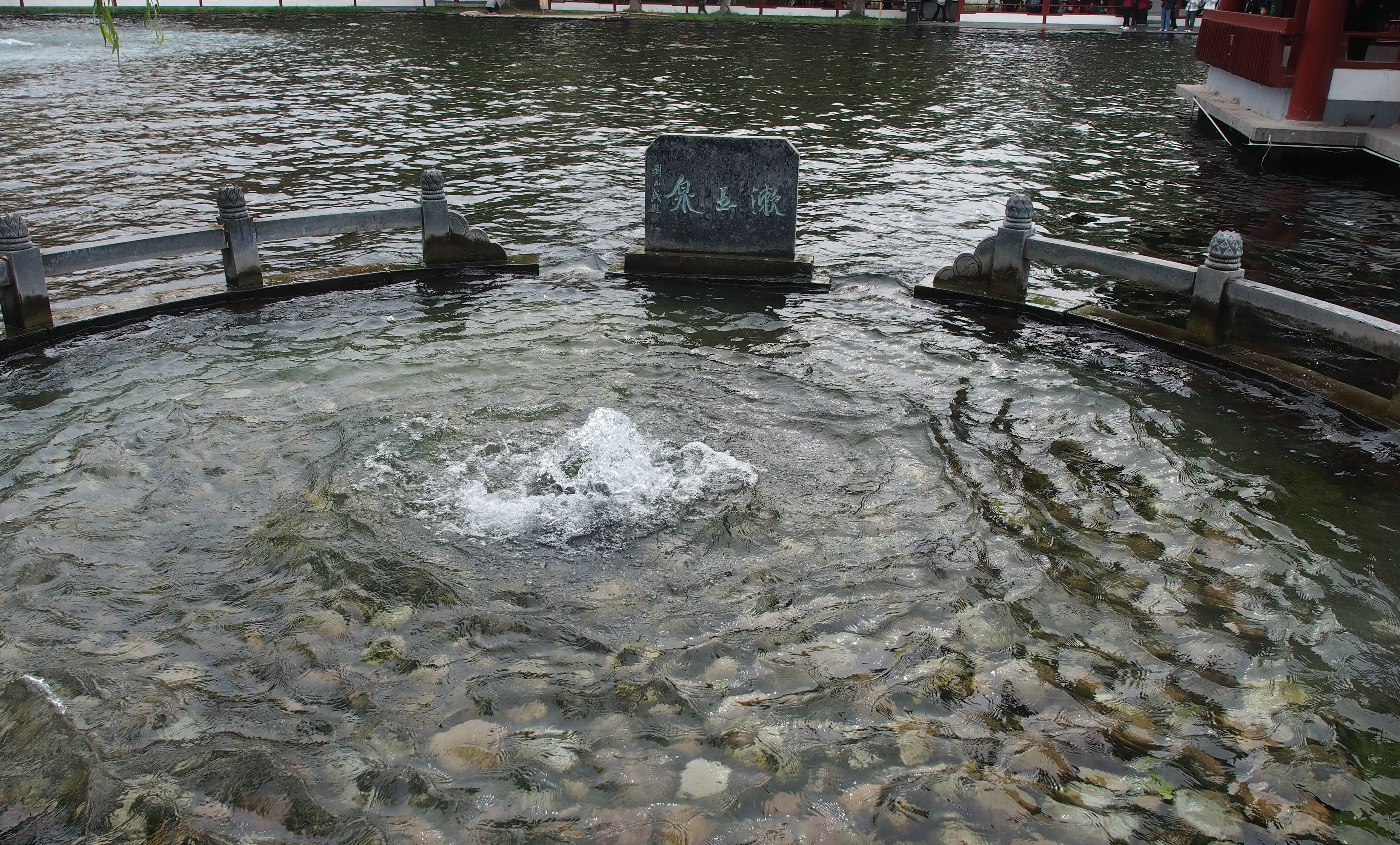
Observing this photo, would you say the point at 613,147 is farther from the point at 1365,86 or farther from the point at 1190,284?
the point at 1365,86

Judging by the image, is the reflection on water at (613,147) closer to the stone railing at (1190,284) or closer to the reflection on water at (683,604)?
the stone railing at (1190,284)

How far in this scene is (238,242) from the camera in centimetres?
1015

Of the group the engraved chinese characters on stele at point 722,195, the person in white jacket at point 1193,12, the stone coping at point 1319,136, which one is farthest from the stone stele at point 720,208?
the person in white jacket at point 1193,12

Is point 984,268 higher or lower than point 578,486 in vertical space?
higher

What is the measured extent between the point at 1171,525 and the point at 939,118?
18.4 meters

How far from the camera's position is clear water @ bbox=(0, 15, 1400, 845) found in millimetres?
4391

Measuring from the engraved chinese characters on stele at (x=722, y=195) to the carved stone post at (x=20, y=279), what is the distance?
575 centimetres

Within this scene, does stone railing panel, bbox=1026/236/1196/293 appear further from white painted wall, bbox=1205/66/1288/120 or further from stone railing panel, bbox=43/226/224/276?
white painted wall, bbox=1205/66/1288/120

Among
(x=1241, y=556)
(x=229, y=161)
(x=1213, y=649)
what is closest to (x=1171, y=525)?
(x=1241, y=556)

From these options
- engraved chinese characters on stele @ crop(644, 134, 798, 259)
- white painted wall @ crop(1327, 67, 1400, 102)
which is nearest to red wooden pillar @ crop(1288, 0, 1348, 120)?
white painted wall @ crop(1327, 67, 1400, 102)

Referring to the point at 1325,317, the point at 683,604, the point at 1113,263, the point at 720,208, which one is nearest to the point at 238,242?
the point at 720,208

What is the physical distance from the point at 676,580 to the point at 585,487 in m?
1.19

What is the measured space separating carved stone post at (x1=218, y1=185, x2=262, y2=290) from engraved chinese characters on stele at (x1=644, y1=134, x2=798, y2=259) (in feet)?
13.3

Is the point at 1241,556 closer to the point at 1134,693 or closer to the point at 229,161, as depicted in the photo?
the point at 1134,693
